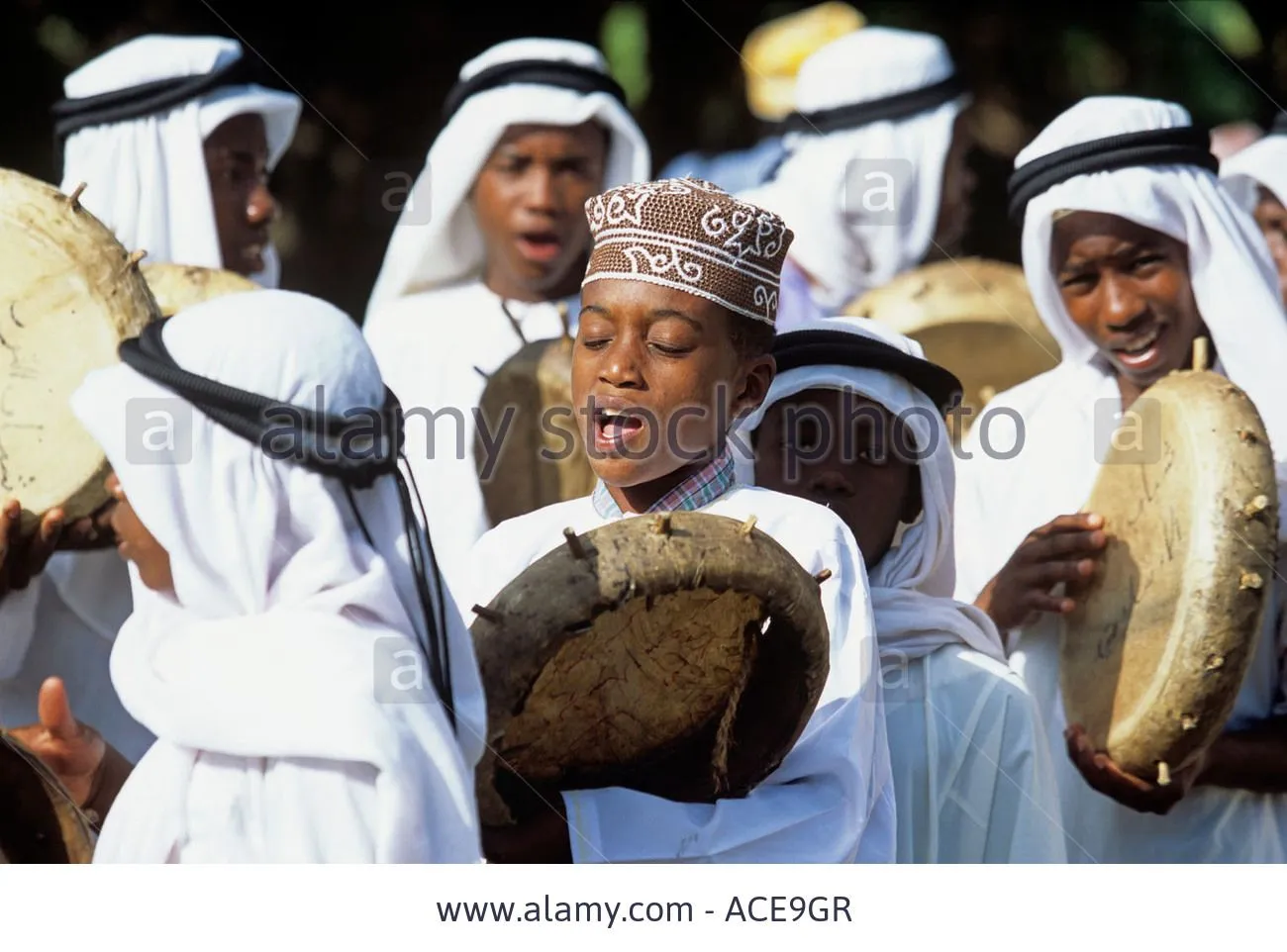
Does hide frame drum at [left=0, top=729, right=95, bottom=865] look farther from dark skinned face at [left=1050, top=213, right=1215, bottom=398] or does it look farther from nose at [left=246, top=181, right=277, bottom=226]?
dark skinned face at [left=1050, top=213, right=1215, bottom=398]

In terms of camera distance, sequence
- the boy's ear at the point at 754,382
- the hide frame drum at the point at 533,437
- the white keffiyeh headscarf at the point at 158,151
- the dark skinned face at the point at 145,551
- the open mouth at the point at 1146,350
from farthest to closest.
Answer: the white keffiyeh headscarf at the point at 158,151
the open mouth at the point at 1146,350
the hide frame drum at the point at 533,437
the boy's ear at the point at 754,382
the dark skinned face at the point at 145,551

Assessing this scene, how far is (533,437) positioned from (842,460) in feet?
2.70

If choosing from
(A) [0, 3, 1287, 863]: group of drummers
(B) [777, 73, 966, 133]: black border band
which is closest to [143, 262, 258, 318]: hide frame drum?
(A) [0, 3, 1287, 863]: group of drummers

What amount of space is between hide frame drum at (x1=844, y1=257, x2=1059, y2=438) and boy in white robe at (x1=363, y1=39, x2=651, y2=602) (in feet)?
2.52

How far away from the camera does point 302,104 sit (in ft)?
17.9

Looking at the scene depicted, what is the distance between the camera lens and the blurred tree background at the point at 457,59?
539cm

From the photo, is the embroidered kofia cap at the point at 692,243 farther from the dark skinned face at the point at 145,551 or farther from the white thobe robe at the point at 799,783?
the dark skinned face at the point at 145,551

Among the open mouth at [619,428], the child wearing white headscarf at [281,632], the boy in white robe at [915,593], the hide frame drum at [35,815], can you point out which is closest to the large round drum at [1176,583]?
the boy in white robe at [915,593]

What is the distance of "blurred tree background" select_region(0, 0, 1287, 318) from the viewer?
17.7 ft

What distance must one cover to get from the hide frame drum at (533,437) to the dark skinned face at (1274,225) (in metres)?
1.93

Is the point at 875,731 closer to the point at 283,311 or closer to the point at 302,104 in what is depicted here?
the point at 283,311

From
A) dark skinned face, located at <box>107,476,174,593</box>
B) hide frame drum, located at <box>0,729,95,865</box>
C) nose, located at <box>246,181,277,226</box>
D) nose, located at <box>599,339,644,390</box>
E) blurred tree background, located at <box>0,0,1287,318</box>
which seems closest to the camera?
dark skinned face, located at <box>107,476,174,593</box>

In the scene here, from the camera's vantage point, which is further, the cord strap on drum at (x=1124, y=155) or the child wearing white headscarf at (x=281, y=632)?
the cord strap on drum at (x=1124, y=155)
